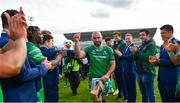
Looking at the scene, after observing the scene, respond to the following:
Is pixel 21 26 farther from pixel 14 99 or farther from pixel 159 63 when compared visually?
pixel 159 63

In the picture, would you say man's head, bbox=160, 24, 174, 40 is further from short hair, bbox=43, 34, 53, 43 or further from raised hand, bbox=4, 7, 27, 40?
raised hand, bbox=4, 7, 27, 40

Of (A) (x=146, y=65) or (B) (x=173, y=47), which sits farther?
(A) (x=146, y=65)

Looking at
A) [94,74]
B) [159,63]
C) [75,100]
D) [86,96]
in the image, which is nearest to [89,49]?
[94,74]

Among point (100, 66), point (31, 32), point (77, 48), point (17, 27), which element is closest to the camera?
point (17, 27)

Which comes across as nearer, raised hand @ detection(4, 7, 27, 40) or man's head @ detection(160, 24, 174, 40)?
raised hand @ detection(4, 7, 27, 40)

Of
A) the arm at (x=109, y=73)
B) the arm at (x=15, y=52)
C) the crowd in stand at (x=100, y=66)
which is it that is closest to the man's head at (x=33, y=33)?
the crowd in stand at (x=100, y=66)

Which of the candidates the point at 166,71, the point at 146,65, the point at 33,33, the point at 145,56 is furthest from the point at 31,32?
the point at 146,65

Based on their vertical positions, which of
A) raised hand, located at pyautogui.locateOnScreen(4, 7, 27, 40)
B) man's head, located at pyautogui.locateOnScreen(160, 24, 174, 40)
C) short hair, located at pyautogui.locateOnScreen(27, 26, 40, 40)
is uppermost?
raised hand, located at pyautogui.locateOnScreen(4, 7, 27, 40)

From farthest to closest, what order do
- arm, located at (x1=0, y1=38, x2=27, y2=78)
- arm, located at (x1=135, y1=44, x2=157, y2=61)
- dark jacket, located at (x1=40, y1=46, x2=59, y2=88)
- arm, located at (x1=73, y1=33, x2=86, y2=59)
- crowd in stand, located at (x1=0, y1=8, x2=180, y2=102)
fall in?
→ arm, located at (x1=135, y1=44, x2=157, y2=61) → dark jacket, located at (x1=40, y1=46, x2=59, y2=88) → arm, located at (x1=73, y1=33, x2=86, y2=59) → crowd in stand, located at (x1=0, y1=8, x2=180, y2=102) → arm, located at (x1=0, y1=38, x2=27, y2=78)

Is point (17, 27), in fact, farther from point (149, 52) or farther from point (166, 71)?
point (149, 52)

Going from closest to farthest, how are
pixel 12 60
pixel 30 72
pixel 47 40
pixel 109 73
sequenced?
pixel 12 60 → pixel 30 72 → pixel 109 73 → pixel 47 40

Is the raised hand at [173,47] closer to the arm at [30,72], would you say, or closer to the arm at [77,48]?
the arm at [77,48]

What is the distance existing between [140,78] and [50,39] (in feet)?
8.29

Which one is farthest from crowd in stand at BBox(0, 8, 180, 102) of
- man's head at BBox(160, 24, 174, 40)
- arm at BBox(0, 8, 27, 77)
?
arm at BBox(0, 8, 27, 77)
